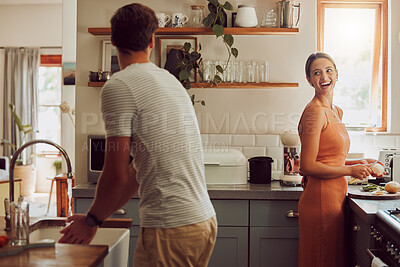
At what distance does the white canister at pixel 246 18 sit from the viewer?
3.75 meters

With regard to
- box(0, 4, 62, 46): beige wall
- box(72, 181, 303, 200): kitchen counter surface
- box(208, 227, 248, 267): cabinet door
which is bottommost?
box(208, 227, 248, 267): cabinet door

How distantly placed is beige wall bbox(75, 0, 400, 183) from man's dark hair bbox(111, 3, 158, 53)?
7.22ft

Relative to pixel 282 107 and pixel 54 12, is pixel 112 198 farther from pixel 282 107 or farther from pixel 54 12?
Result: pixel 54 12

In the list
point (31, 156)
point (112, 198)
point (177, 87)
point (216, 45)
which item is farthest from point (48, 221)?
point (31, 156)

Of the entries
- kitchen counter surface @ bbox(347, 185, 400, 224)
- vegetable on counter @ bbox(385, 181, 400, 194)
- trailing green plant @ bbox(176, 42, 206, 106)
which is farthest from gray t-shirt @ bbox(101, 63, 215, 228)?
trailing green plant @ bbox(176, 42, 206, 106)

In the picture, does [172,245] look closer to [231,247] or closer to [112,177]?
[112,177]

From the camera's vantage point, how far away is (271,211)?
3.33 m

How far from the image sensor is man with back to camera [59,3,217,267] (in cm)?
162

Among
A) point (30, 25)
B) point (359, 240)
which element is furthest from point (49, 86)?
point (359, 240)

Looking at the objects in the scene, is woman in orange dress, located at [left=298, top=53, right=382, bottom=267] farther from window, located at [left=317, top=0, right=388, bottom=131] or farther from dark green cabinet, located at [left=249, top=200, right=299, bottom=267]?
window, located at [left=317, top=0, right=388, bottom=131]

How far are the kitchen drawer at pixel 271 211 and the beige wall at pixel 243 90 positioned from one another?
2.47 feet

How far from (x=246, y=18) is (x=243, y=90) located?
21.2 inches

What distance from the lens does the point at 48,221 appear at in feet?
7.39

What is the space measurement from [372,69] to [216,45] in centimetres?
127
